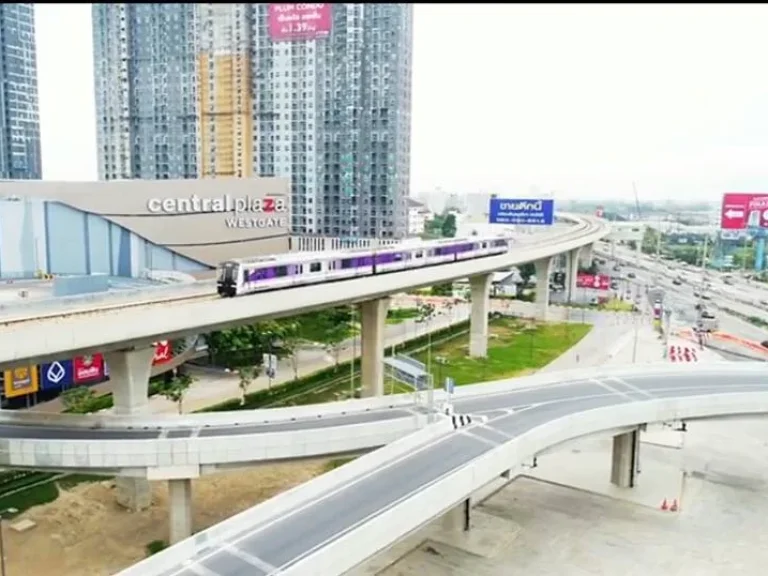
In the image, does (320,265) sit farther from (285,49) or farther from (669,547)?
(285,49)

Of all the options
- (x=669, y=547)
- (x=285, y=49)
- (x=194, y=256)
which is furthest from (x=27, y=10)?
(x=669, y=547)

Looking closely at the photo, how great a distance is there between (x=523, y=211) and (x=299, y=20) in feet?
177

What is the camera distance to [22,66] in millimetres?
91500

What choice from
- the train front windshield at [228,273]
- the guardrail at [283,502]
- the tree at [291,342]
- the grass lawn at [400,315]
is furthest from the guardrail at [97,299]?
the grass lawn at [400,315]

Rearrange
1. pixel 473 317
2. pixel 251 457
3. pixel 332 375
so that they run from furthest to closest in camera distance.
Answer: pixel 473 317, pixel 332 375, pixel 251 457

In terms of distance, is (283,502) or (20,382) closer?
(283,502)

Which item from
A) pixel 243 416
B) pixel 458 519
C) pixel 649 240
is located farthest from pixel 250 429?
pixel 649 240

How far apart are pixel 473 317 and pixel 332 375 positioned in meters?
13.0

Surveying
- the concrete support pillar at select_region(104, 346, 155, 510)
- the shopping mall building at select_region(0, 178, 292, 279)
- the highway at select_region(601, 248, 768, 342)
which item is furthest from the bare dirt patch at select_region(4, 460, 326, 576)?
the highway at select_region(601, 248, 768, 342)

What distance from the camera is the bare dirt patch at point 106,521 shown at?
80.2ft

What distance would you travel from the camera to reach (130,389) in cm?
2864

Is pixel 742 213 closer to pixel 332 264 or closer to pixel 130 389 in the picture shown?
pixel 332 264

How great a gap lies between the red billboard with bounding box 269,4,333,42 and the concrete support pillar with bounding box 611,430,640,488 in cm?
7911

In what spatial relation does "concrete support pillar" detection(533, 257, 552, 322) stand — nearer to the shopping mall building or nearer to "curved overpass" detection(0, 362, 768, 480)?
the shopping mall building
